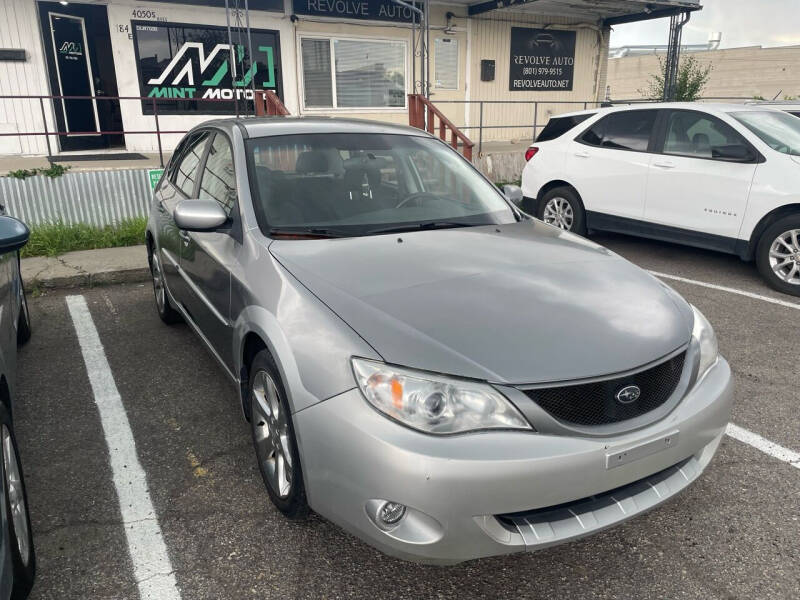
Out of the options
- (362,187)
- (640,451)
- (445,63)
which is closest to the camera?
(640,451)

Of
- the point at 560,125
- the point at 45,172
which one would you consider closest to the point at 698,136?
the point at 560,125

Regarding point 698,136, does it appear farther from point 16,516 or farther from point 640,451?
point 16,516

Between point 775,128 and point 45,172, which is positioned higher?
point 775,128

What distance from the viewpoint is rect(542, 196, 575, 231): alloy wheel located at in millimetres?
7692

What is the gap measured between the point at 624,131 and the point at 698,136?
852mm

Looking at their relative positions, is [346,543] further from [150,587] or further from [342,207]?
[342,207]

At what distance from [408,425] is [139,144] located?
1162 cm

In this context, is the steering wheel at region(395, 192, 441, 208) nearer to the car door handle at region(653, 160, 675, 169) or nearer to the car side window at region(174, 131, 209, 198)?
the car side window at region(174, 131, 209, 198)

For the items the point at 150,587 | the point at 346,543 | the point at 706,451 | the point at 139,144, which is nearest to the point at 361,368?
the point at 346,543

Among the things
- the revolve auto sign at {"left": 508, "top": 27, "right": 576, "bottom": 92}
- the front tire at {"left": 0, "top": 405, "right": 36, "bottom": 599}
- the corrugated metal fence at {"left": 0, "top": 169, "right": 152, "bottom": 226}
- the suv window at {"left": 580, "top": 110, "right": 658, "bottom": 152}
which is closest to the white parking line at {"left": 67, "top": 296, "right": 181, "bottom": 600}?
the front tire at {"left": 0, "top": 405, "right": 36, "bottom": 599}

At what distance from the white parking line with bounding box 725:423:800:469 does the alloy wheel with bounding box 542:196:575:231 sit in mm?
4501

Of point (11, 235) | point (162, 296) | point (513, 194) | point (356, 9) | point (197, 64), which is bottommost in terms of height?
point (162, 296)

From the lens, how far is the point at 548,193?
7.91m

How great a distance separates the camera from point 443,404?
2020 millimetres
